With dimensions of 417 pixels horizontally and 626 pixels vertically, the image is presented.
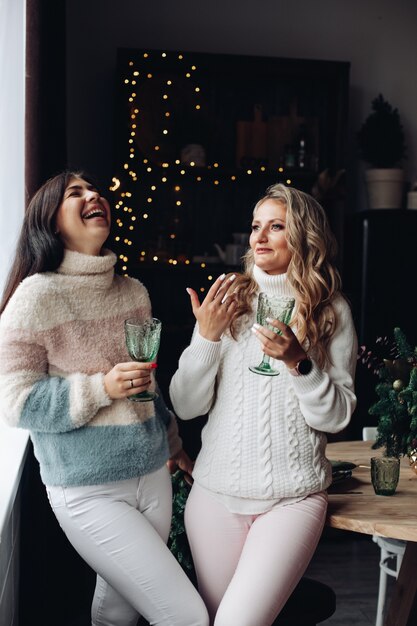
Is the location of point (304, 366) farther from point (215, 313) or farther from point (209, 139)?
point (209, 139)

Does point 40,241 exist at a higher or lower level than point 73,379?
higher

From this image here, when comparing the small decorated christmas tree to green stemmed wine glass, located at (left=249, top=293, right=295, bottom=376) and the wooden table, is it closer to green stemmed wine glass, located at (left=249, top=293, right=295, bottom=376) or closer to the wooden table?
the wooden table

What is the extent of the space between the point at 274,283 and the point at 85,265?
1.63 feet

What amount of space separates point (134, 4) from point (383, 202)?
5.89 feet

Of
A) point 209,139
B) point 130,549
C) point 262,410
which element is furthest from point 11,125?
point 209,139

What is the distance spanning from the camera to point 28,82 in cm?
261

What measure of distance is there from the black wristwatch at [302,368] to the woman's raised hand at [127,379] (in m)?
0.34

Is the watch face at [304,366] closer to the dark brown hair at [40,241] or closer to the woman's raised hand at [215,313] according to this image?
the woman's raised hand at [215,313]

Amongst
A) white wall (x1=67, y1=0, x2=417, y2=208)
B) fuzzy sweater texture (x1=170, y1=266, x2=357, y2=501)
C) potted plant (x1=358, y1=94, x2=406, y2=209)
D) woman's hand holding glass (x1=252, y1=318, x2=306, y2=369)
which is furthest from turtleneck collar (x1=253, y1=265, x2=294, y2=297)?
potted plant (x1=358, y1=94, x2=406, y2=209)

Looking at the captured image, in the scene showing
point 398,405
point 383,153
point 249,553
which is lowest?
point 249,553

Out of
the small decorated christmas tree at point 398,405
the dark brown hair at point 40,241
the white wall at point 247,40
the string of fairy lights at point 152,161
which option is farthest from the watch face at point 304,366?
the white wall at point 247,40

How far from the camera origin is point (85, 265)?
1.86 metres

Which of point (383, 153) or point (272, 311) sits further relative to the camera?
point (383, 153)

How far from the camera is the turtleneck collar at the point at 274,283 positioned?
6.69 ft
